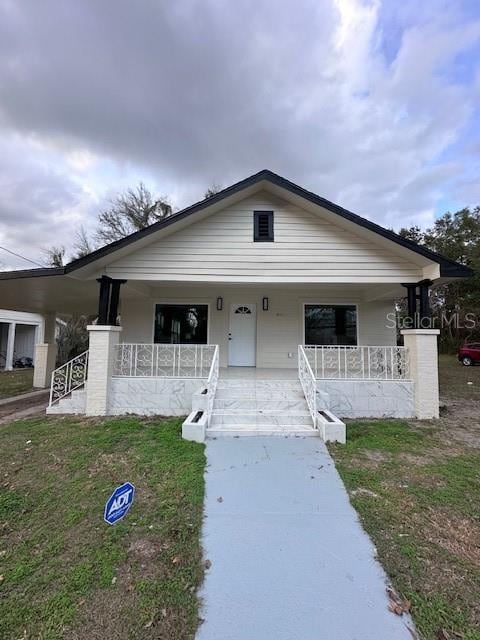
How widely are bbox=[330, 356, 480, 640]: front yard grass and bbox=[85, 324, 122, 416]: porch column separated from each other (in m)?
4.73

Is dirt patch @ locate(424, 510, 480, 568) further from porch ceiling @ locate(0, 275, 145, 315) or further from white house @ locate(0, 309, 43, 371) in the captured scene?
white house @ locate(0, 309, 43, 371)

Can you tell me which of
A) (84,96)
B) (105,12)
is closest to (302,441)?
(105,12)

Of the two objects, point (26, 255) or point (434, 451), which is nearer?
point (434, 451)

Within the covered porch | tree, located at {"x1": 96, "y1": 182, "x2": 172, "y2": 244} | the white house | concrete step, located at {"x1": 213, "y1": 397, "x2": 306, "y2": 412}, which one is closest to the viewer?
concrete step, located at {"x1": 213, "y1": 397, "x2": 306, "y2": 412}

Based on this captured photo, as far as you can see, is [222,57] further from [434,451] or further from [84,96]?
[434,451]

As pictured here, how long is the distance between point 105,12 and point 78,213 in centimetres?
1703

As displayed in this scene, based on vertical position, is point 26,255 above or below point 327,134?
below

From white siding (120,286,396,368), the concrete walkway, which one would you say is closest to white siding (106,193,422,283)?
white siding (120,286,396,368)

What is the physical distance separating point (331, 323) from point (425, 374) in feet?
11.6

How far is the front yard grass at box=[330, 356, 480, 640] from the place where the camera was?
6.59 ft

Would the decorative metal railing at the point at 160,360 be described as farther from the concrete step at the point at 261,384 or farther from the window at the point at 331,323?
the window at the point at 331,323

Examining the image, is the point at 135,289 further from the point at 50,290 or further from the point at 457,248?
the point at 457,248

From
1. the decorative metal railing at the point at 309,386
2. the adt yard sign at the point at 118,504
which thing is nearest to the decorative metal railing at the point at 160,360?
the decorative metal railing at the point at 309,386

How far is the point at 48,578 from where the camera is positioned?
2.20 metres
